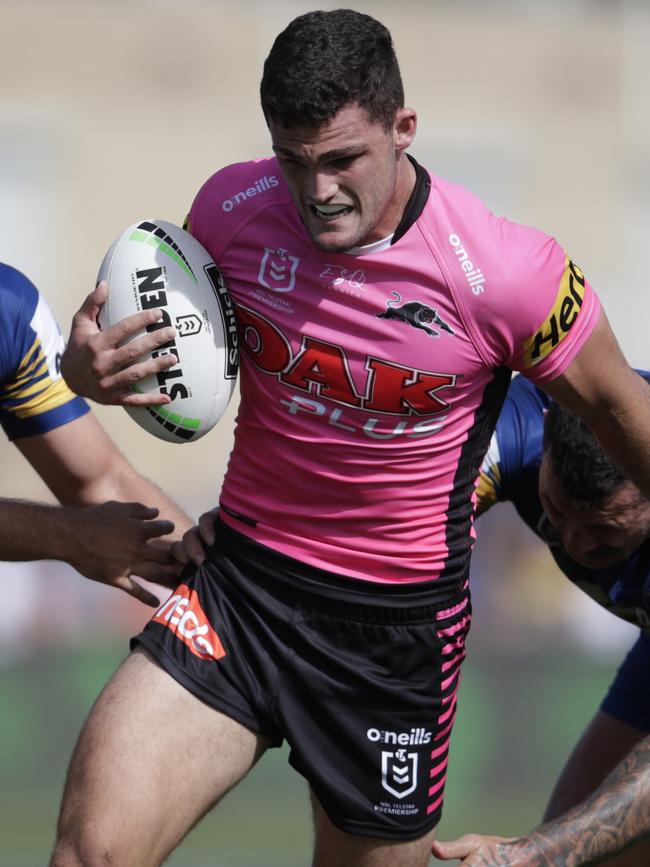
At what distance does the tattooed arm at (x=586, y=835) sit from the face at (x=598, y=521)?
2.45ft

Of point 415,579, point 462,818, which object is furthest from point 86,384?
point 462,818

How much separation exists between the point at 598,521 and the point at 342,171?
1662 mm

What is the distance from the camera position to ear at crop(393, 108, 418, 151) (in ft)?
12.4

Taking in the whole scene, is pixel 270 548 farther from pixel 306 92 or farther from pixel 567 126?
pixel 567 126

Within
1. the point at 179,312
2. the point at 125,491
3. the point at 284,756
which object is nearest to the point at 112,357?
the point at 179,312

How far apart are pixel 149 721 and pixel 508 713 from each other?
6.22 metres

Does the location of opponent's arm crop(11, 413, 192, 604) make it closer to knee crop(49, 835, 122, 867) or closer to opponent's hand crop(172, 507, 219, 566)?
opponent's hand crop(172, 507, 219, 566)

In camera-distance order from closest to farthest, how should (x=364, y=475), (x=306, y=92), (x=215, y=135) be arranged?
(x=306, y=92), (x=364, y=475), (x=215, y=135)

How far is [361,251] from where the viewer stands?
3.86 metres

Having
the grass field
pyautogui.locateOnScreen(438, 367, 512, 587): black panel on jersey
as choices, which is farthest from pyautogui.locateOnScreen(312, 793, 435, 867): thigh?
the grass field

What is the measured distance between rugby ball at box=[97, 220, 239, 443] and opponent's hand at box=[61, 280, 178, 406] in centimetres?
4

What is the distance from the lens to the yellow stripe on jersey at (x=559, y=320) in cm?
377

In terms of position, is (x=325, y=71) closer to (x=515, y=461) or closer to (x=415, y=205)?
(x=415, y=205)

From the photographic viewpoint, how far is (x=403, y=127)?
3805 millimetres
